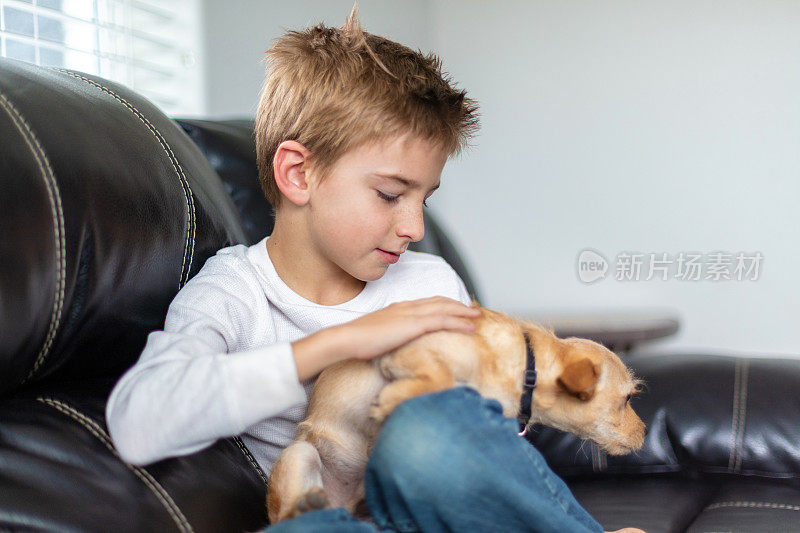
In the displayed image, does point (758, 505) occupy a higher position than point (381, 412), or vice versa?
point (381, 412)

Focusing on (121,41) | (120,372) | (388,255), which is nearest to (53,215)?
(120,372)

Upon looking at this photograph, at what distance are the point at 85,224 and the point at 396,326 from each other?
0.48 metres

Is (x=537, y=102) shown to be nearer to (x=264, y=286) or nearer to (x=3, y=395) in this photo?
(x=264, y=286)

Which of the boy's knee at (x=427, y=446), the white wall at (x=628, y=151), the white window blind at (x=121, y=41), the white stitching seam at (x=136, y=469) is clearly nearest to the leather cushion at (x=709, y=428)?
the boy's knee at (x=427, y=446)

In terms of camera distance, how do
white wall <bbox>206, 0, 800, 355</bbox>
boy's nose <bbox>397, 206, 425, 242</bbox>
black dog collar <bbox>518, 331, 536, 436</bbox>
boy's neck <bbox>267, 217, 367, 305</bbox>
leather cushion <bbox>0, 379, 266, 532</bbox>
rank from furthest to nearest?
1. white wall <bbox>206, 0, 800, 355</bbox>
2. boy's neck <bbox>267, 217, 367, 305</bbox>
3. boy's nose <bbox>397, 206, 425, 242</bbox>
4. black dog collar <bbox>518, 331, 536, 436</bbox>
5. leather cushion <bbox>0, 379, 266, 532</bbox>

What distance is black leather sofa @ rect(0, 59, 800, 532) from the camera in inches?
37.4

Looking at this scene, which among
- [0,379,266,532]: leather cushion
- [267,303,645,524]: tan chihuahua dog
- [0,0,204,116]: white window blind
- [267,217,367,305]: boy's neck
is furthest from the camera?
[0,0,204,116]: white window blind

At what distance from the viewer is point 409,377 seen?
1.06m

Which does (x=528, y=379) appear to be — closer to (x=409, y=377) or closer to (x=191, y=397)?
(x=409, y=377)

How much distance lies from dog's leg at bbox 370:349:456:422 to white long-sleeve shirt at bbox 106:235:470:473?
12 centimetres

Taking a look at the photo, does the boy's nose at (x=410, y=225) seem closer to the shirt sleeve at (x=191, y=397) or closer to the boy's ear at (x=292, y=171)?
the boy's ear at (x=292, y=171)

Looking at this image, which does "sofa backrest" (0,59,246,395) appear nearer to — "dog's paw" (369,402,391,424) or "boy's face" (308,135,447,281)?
"boy's face" (308,135,447,281)
